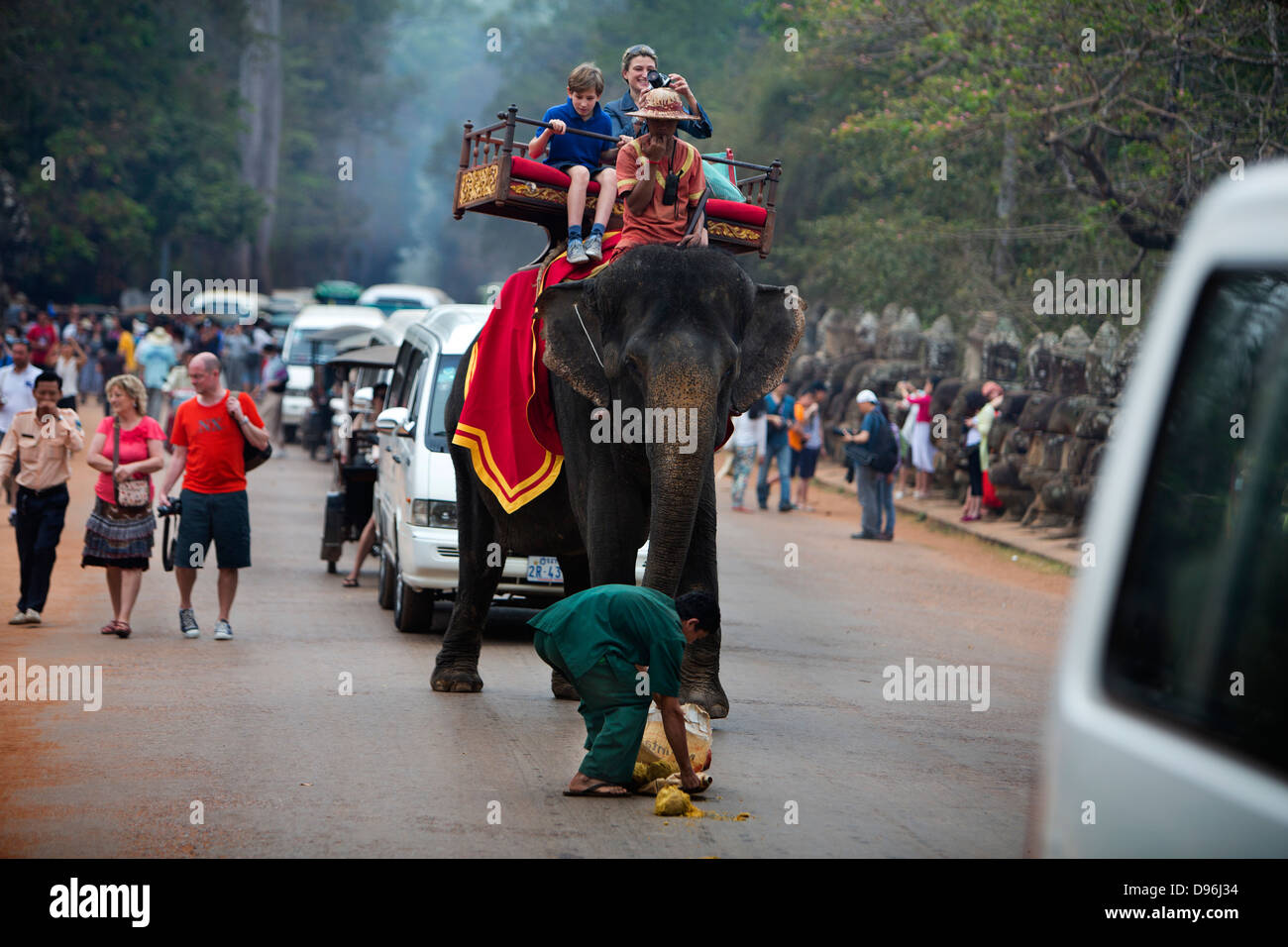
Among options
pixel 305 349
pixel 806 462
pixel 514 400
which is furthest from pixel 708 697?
pixel 305 349

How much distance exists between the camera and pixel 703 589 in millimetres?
8117

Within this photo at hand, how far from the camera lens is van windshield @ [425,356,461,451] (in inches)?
469

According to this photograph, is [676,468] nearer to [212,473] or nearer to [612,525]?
[612,525]

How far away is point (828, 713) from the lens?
9.79 m

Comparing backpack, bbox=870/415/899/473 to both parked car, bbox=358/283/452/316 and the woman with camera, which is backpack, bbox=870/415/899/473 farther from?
parked car, bbox=358/283/452/316

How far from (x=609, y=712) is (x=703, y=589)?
140 centimetres

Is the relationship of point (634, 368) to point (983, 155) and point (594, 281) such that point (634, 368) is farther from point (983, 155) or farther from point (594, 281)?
point (983, 155)

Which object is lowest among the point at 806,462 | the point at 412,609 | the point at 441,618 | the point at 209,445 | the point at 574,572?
the point at 806,462

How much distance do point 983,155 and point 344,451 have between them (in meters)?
20.3

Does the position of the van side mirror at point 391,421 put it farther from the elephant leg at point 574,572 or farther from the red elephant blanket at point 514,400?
the red elephant blanket at point 514,400

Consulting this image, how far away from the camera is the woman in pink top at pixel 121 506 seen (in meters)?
11.7

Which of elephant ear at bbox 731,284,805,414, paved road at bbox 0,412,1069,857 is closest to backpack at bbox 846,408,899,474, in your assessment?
paved road at bbox 0,412,1069,857

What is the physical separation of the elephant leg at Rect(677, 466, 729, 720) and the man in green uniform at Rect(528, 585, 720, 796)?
0.92 meters
